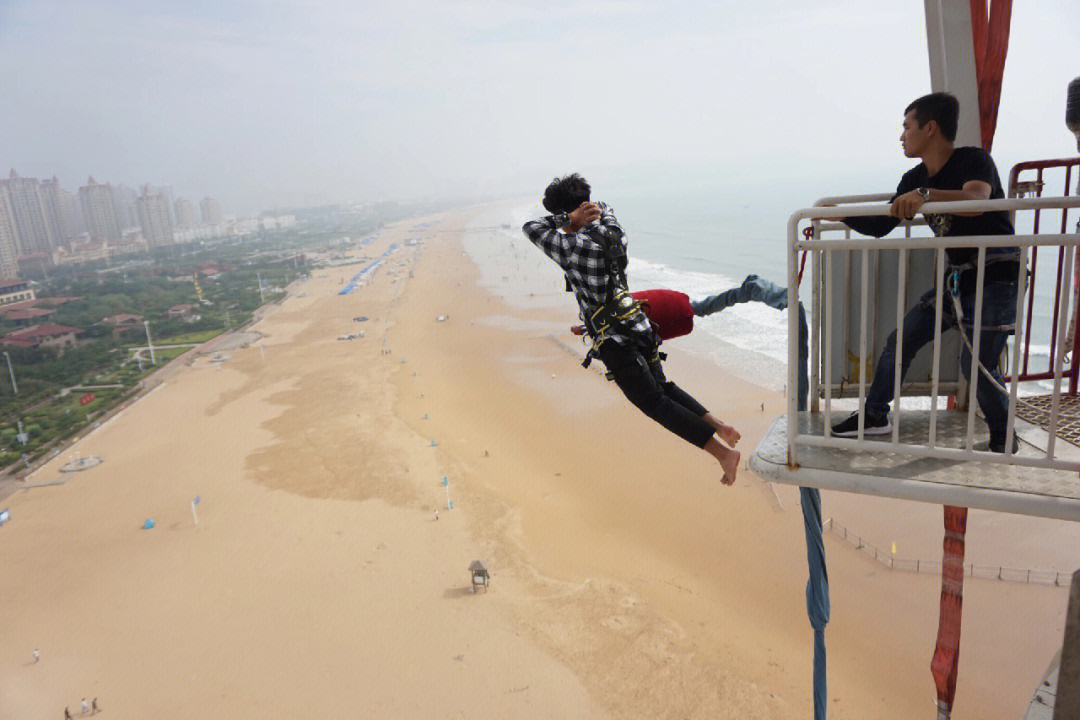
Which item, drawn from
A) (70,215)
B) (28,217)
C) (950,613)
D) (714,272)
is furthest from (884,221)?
(70,215)

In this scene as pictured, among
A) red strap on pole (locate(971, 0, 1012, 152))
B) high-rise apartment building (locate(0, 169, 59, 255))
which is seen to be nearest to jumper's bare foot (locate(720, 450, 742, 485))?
red strap on pole (locate(971, 0, 1012, 152))

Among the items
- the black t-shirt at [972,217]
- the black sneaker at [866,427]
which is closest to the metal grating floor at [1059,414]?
the black sneaker at [866,427]

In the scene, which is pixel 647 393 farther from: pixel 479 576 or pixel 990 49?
pixel 479 576

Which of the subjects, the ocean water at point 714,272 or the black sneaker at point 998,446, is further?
the ocean water at point 714,272

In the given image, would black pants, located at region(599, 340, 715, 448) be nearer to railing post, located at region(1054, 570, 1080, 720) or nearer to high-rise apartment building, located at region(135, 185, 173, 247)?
railing post, located at region(1054, 570, 1080, 720)

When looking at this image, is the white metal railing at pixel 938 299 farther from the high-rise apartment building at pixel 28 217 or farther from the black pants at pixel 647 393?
the high-rise apartment building at pixel 28 217

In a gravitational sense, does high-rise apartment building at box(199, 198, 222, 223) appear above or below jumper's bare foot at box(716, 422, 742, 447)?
above
